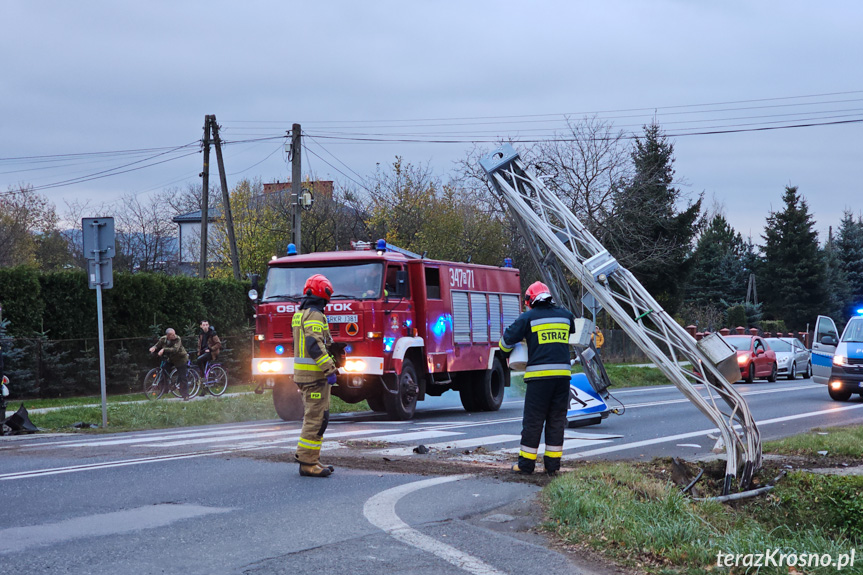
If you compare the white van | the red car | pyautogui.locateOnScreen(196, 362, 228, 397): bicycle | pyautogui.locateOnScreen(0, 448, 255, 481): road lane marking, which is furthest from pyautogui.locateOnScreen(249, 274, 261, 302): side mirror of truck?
the red car

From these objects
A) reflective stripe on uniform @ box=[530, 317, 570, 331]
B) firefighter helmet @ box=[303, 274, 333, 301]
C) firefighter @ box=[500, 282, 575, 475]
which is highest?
firefighter helmet @ box=[303, 274, 333, 301]

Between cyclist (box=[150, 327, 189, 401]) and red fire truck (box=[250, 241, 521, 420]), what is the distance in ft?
19.6

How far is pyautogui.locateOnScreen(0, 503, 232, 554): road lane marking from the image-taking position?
5969 mm

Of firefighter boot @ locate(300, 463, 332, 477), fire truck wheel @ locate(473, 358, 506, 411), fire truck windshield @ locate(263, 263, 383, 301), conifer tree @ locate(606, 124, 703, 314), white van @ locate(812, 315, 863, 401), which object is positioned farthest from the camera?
conifer tree @ locate(606, 124, 703, 314)

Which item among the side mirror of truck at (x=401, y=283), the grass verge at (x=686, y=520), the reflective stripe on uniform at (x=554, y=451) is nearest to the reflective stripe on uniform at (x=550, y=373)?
the reflective stripe on uniform at (x=554, y=451)

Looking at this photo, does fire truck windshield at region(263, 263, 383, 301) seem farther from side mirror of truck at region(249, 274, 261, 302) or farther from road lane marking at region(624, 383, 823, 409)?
road lane marking at region(624, 383, 823, 409)

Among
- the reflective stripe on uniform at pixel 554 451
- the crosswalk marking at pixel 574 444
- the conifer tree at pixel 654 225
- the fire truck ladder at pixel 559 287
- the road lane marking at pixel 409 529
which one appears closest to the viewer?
the road lane marking at pixel 409 529

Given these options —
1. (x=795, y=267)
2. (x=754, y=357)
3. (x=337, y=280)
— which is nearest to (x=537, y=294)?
(x=337, y=280)

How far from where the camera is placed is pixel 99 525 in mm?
6480

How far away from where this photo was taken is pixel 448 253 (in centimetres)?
3688

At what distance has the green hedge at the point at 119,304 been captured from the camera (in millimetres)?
20500

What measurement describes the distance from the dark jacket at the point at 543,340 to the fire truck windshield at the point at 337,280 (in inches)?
242

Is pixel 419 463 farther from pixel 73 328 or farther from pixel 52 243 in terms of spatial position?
pixel 52 243

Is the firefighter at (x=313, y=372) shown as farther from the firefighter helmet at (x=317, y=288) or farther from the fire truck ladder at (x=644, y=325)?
the fire truck ladder at (x=644, y=325)
